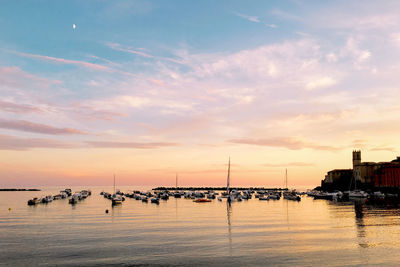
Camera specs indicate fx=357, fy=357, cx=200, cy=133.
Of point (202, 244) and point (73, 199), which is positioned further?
point (73, 199)

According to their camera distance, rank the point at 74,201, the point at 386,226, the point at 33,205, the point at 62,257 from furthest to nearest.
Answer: the point at 74,201, the point at 33,205, the point at 386,226, the point at 62,257

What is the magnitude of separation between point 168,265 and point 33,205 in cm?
10880

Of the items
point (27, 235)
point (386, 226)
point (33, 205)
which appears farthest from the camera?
point (33, 205)

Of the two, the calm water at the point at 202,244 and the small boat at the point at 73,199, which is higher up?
the calm water at the point at 202,244

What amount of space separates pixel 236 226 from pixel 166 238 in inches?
712

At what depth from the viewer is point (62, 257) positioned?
3962 centimetres

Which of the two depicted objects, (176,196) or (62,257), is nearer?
(62,257)

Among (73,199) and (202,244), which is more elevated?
(202,244)

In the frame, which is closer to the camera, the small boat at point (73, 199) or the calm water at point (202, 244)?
the calm water at point (202, 244)

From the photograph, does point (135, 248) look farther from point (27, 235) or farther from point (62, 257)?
point (27, 235)

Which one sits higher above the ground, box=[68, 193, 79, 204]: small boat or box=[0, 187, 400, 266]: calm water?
box=[0, 187, 400, 266]: calm water

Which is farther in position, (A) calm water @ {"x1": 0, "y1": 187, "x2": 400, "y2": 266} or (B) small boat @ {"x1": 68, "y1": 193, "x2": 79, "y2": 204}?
(B) small boat @ {"x1": 68, "y1": 193, "x2": 79, "y2": 204}

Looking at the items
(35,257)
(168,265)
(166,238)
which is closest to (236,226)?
(166,238)

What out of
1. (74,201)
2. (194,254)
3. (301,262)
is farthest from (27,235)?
(74,201)
